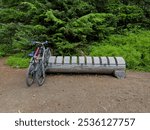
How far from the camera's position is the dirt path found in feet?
15.0

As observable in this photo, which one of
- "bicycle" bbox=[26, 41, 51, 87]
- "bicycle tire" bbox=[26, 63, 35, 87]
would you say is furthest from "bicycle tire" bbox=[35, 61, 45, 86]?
"bicycle tire" bbox=[26, 63, 35, 87]

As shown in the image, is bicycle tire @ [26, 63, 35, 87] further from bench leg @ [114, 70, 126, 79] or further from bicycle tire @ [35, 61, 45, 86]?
bench leg @ [114, 70, 126, 79]

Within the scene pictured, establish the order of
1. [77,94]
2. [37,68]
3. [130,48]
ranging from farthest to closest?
1. [130,48]
2. [37,68]
3. [77,94]

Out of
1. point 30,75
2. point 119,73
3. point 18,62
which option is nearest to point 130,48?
point 119,73

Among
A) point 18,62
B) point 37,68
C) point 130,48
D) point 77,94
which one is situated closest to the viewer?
point 77,94

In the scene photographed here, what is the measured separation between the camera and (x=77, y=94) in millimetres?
5102

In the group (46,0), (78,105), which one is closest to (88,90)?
(78,105)

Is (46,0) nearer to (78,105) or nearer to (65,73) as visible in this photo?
(65,73)

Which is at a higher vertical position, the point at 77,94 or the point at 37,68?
the point at 37,68

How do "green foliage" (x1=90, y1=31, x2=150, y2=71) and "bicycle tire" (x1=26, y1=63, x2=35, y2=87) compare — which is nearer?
"bicycle tire" (x1=26, y1=63, x2=35, y2=87)

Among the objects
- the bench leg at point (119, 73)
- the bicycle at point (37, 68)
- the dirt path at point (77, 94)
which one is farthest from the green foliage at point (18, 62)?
the bench leg at point (119, 73)

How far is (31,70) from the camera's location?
545 centimetres

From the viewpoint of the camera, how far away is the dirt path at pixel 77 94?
4.56m

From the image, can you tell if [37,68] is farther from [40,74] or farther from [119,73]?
[119,73]
